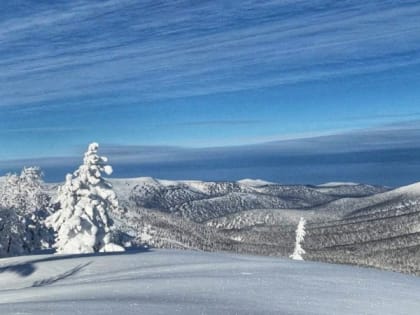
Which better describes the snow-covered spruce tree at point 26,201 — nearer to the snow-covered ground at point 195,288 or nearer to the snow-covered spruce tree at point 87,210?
the snow-covered spruce tree at point 87,210

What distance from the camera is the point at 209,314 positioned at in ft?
49.0

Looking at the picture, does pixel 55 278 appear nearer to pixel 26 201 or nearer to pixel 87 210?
pixel 87 210

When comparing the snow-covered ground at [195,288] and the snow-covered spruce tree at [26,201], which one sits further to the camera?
the snow-covered spruce tree at [26,201]

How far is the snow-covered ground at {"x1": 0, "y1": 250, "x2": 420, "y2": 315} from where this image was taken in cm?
1622

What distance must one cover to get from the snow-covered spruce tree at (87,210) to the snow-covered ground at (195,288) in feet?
29.7

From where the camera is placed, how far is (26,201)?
160 ft

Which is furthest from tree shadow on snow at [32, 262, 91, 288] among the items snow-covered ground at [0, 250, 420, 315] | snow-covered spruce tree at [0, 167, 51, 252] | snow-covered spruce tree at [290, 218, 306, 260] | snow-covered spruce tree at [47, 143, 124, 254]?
snow-covered spruce tree at [290, 218, 306, 260]

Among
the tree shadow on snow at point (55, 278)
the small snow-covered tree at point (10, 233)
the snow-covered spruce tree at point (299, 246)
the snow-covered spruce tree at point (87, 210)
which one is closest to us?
the tree shadow on snow at point (55, 278)

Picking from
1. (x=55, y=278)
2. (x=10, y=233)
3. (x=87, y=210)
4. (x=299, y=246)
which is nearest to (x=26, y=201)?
(x=10, y=233)

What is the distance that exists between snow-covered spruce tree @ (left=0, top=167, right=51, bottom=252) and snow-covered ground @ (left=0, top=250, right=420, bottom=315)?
16694mm

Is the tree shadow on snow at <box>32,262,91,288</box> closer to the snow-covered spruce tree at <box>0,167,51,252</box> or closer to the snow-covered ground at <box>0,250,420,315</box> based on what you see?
the snow-covered ground at <box>0,250,420,315</box>

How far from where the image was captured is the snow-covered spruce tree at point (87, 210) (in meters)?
40.5

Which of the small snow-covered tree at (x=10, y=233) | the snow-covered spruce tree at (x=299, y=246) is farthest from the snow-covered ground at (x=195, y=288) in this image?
the snow-covered spruce tree at (x=299, y=246)

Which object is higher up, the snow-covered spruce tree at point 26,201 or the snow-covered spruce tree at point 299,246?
the snow-covered spruce tree at point 26,201
